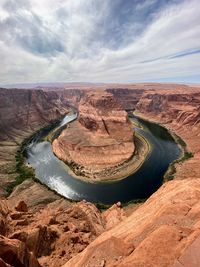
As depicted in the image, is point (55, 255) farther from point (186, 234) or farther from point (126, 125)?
point (126, 125)

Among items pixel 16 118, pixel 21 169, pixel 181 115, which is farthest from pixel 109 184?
pixel 16 118

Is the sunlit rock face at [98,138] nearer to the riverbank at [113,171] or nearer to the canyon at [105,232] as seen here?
the riverbank at [113,171]

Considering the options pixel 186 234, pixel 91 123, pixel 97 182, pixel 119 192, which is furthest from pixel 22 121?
pixel 186 234

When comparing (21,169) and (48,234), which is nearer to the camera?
(48,234)

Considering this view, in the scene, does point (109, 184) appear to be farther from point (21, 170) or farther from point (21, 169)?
point (21, 169)

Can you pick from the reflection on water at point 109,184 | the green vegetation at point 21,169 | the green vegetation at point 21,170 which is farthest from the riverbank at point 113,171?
the green vegetation at point 21,169
